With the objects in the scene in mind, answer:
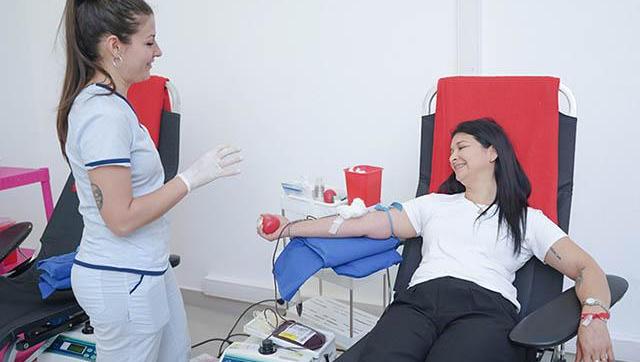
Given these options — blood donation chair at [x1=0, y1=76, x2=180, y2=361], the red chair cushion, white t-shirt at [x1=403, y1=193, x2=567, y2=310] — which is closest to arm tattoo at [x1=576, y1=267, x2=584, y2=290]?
white t-shirt at [x1=403, y1=193, x2=567, y2=310]

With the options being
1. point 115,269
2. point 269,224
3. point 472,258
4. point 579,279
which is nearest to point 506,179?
point 472,258

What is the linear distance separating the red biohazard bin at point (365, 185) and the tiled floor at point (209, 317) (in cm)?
101

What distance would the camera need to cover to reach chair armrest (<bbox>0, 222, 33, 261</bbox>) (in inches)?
71.9

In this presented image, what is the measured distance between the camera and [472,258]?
1606mm

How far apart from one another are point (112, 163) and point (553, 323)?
1.03m

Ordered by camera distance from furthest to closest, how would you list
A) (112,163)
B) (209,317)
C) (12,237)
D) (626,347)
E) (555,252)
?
(209,317) → (626,347) → (12,237) → (555,252) → (112,163)

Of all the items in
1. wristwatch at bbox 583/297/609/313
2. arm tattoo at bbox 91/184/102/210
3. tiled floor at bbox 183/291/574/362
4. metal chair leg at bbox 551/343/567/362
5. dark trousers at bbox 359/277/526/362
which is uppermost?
arm tattoo at bbox 91/184/102/210

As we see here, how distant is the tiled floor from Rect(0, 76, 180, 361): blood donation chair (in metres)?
0.74

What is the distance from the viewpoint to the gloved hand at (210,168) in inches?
54.2

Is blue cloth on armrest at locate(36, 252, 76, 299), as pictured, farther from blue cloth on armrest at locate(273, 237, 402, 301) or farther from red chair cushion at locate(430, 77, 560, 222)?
red chair cushion at locate(430, 77, 560, 222)

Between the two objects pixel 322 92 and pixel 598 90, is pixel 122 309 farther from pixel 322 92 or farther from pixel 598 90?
pixel 598 90

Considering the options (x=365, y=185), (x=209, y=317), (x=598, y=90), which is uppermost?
(x=598, y=90)

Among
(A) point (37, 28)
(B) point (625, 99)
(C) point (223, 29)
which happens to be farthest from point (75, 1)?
(A) point (37, 28)

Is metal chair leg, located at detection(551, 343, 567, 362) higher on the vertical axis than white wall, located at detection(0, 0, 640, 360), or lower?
lower
